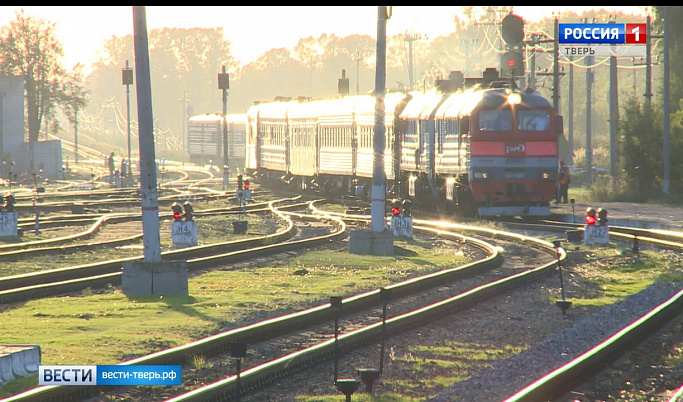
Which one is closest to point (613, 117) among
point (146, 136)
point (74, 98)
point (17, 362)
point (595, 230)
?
point (595, 230)

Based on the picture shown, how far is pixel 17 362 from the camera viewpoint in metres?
8.30

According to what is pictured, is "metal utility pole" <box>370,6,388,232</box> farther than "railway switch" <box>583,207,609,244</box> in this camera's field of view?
No

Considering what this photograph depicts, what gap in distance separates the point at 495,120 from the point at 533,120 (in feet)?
3.51

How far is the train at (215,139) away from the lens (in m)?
74.3

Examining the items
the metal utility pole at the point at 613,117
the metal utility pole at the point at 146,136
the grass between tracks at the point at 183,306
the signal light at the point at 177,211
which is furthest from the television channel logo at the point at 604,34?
the metal utility pole at the point at 146,136

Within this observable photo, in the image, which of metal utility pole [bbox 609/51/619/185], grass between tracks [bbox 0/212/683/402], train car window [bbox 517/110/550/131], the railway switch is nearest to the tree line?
metal utility pole [bbox 609/51/619/185]

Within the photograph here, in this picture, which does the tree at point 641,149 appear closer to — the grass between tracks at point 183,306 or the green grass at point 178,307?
the grass between tracks at point 183,306

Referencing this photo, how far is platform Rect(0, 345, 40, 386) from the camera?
8141 mm

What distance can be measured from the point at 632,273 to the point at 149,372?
1040 centimetres

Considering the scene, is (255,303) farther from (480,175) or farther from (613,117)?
(613,117)

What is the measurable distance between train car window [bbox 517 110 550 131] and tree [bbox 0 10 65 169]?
172 feet

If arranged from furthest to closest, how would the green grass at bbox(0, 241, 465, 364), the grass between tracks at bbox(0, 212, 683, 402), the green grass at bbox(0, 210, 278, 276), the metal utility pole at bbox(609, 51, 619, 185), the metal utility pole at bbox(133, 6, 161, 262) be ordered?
the metal utility pole at bbox(609, 51, 619, 185) < the green grass at bbox(0, 210, 278, 276) < the metal utility pole at bbox(133, 6, 161, 262) < the green grass at bbox(0, 241, 465, 364) < the grass between tracks at bbox(0, 212, 683, 402)

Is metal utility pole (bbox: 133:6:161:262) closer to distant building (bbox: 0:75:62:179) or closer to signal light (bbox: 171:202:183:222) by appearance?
signal light (bbox: 171:202:183:222)

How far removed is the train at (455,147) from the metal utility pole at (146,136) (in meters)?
7.48
